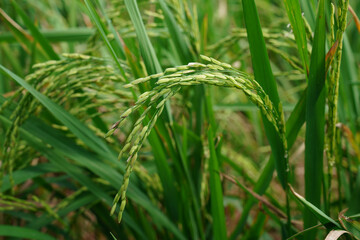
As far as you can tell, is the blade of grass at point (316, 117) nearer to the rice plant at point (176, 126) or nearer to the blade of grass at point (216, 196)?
the rice plant at point (176, 126)

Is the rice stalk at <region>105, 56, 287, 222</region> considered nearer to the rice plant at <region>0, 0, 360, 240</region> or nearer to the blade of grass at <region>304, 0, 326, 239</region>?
the rice plant at <region>0, 0, 360, 240</region>

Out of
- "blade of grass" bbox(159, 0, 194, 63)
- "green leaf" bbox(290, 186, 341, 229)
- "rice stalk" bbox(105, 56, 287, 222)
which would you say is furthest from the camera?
"blade of grass" bbox(159, 0, 194, 63)

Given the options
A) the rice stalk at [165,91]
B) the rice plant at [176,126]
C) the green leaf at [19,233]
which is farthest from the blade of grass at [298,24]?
the green leaf at [19,233]

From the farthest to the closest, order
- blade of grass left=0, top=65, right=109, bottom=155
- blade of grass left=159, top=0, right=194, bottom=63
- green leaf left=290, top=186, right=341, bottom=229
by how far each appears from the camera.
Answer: blade of grass left=159, top=0, right=194, bottom=63, blade of grass left=0, top=65, right=109, bottom=155, green leaf left=290, top=186, right=341, bottom=229

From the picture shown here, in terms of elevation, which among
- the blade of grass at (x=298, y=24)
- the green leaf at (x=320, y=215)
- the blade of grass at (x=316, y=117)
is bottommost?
the green leaf at (x=320, y=215)

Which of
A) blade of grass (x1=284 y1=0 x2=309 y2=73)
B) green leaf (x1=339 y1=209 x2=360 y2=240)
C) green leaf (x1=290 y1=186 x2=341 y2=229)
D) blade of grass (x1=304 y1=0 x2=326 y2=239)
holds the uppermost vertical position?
blade of grass (x1=284 y1=0 x2=309 y2=73)

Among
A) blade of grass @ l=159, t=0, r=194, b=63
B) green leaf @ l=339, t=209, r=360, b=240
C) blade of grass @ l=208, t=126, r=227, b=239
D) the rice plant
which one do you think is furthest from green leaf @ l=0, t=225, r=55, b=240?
green leaf @ l=339, t=209, r=360, b=240

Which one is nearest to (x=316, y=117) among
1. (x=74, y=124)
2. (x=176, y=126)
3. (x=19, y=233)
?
(x=176, y=126)

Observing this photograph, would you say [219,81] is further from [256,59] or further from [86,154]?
[86,154]

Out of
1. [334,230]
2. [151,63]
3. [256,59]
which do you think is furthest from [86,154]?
[334,230]
